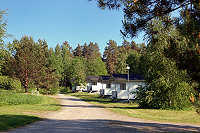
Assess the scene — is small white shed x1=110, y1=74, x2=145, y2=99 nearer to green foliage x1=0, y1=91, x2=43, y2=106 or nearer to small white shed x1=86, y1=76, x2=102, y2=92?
green foliage x1=0, y1=91, x2=43, y2=106

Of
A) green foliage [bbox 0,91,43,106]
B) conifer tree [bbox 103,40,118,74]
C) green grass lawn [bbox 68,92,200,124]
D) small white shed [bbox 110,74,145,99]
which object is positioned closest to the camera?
green grass lawn [bbox 68,92,200,124]

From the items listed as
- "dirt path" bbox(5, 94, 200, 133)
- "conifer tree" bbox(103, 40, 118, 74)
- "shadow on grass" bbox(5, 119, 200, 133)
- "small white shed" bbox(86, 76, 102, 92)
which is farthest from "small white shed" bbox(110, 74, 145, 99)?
"conifer tree" bbox(103, 40, 118, 74)

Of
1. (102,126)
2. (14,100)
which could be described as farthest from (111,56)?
(102,126)

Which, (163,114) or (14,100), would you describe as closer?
(163,114)

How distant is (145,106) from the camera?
60.7 feet

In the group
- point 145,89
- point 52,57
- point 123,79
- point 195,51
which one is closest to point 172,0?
point 195,51

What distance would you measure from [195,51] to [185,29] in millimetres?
698

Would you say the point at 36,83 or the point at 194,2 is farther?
the point at 36,83

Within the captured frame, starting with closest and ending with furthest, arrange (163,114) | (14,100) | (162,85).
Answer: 1. (163,114)
2. (162,85)
3. (14,100)

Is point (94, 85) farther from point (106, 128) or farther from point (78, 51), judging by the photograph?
point (78, 51)

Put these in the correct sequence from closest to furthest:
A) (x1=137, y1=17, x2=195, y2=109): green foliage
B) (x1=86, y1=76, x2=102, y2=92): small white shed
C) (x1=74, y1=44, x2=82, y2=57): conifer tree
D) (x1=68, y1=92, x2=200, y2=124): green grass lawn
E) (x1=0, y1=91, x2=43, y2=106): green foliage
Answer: (x1=68, y1=92, x2=200, y2=124): green grass lawn < (x1=137, y1=17, x2=195, y2=109): green foliage < (x1=0, y1=91, x2=43, y2=106): green foliage < (x1=86, y1=76, x2=102, y2=92): small white shed < (x1=74, y1=44, x2=82, y2=57): conifer tree

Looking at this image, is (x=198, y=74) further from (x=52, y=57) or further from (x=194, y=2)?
(x=52, y=57)

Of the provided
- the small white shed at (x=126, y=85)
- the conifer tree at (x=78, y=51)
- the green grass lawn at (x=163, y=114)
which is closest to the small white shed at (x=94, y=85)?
the small white shed at (x=126, y=85)

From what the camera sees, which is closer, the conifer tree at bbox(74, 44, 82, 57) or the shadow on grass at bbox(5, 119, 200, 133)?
the shadow on grass at bbox(5, 119, 200, 133)
